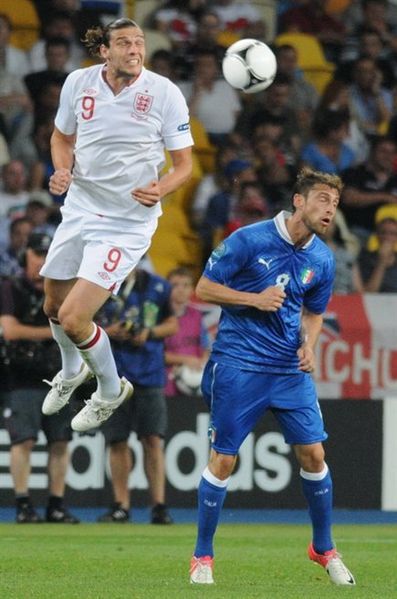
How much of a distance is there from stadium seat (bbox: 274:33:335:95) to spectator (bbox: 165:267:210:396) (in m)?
5.19

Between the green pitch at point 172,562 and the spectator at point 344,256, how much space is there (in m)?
3.17

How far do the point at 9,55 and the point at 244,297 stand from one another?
351 inches

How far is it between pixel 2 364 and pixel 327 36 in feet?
26.3

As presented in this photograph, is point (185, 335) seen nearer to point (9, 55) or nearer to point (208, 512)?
point (9, 55)

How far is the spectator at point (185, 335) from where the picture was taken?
1511 cm

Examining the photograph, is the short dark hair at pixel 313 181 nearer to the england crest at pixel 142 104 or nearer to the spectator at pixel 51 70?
the england crest at pixel 142 104

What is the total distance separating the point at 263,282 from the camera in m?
9.73

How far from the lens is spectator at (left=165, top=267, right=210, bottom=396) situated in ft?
49.6

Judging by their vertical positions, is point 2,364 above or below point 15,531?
above

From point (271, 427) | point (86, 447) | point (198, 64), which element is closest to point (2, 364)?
point (86, 447)

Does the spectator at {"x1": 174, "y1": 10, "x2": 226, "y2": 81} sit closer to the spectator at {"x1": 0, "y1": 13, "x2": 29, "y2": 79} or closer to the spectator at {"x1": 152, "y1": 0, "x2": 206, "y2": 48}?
the spectator at {"x1": 152, "y1": 0, "x2": 206, "y2": 48}

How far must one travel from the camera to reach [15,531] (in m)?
13.0

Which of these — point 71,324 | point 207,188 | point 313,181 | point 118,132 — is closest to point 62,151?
point 118,132

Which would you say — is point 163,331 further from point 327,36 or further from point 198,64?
point 327,36
